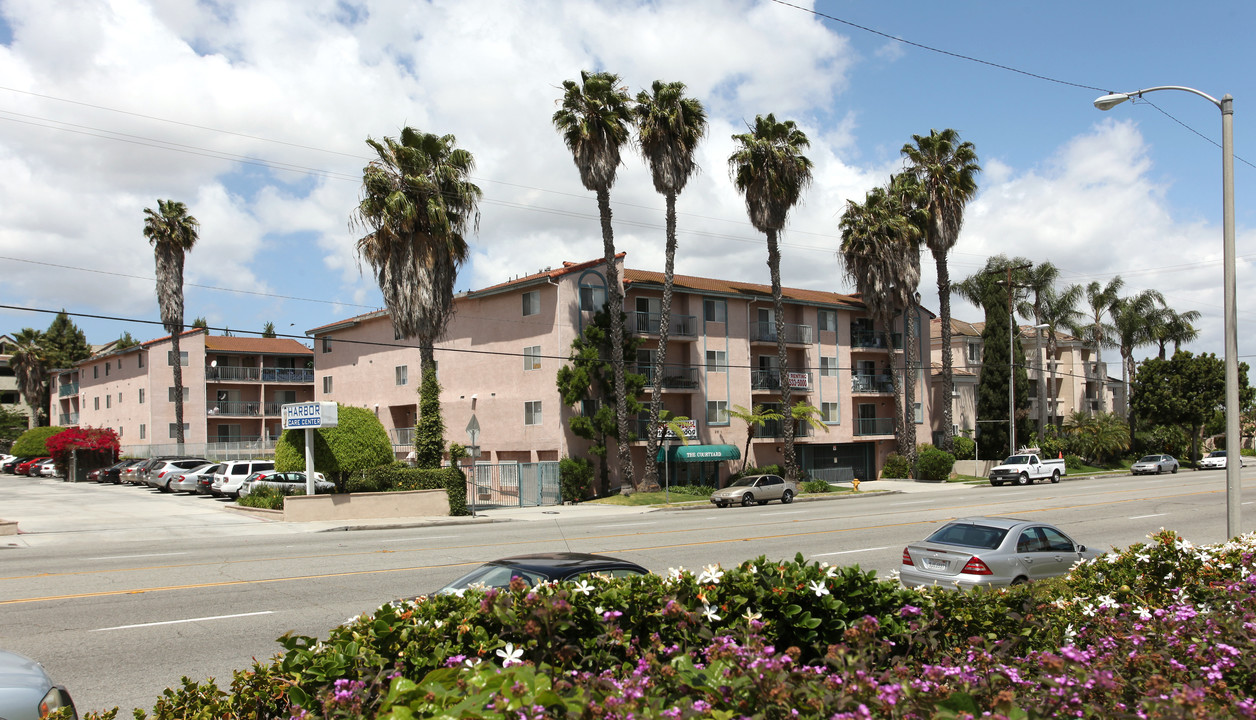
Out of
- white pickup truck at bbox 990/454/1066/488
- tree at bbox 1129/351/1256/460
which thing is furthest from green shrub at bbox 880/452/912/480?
tree at bbox 1129/351/1256/460

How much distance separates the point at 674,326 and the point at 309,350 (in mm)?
37924

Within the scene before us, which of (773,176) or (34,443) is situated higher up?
(773,176)

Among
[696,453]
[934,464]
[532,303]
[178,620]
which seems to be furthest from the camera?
[934,464]

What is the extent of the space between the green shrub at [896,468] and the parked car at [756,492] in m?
16.7

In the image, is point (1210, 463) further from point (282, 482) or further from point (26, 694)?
point (26, 694)

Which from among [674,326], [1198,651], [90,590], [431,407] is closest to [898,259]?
[674,326]

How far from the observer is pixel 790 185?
139ft

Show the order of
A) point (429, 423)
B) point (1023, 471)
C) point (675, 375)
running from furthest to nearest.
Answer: point (1023, 471), point (675, 375), point (429, 423)

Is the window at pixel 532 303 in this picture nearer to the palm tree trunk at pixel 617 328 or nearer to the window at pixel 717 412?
the palm tree trunk at pixel 617 328

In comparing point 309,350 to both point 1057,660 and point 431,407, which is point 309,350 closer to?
point 431,407

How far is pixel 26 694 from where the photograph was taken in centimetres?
491

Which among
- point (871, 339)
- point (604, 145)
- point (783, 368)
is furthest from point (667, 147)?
point (871, 339)

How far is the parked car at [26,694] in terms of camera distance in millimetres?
4719

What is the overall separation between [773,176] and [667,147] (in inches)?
265
